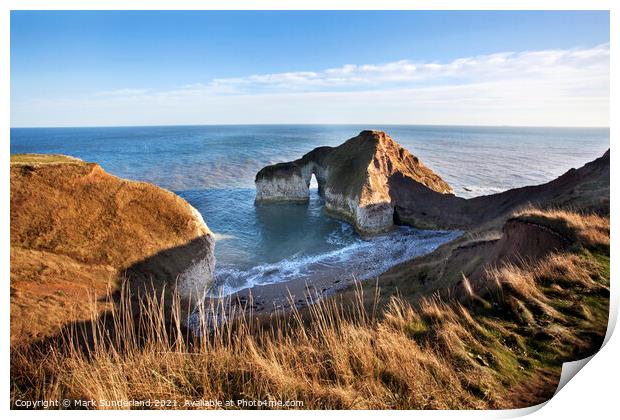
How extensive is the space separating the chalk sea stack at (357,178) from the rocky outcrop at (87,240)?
644 inches

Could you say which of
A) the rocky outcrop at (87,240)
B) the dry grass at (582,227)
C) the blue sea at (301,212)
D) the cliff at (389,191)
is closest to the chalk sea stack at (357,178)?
the cliff at (389,191)

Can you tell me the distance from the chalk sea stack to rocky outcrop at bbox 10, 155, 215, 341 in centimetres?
1637

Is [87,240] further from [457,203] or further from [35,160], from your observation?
[457,203]

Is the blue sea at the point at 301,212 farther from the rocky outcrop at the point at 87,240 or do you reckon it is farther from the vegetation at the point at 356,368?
the vegetation at the point at 356,368

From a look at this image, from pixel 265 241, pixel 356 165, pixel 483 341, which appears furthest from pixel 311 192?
pixel 483 341

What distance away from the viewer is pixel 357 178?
31.4m

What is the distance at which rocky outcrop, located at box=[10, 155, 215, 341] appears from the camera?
940cm

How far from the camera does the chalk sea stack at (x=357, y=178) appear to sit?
2944 centimetres

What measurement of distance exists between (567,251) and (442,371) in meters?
4.93

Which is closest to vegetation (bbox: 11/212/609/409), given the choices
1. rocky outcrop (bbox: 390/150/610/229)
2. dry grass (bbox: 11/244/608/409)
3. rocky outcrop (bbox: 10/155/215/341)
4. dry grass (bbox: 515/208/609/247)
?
dry grass (bbox: 11/244/608/409)

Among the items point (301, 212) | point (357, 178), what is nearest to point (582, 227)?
point (357, 178)

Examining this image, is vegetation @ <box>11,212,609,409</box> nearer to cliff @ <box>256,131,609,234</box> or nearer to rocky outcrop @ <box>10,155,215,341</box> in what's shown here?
rocky outcrop @ <box>10,155,215,341</box>

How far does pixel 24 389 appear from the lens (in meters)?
4.55
